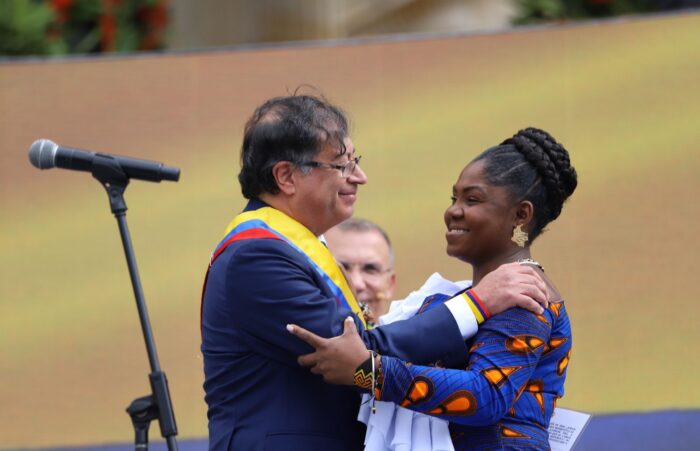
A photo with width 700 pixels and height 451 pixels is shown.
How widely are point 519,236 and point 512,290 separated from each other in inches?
8.7

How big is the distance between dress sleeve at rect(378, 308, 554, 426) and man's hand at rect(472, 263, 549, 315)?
0.03m

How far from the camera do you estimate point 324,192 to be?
269 cm

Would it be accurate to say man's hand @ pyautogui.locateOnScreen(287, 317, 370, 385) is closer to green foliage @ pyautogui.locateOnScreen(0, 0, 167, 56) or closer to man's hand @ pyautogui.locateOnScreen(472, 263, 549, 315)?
man's hand @ pyautogui.locateOnScreen(472, 263, 549, 315)

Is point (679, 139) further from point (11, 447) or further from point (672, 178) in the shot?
point (11, 447)

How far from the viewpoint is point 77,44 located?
6273 millimetres

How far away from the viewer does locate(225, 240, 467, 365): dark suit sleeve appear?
7.99 ft

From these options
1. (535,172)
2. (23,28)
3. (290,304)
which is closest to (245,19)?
(23,28)

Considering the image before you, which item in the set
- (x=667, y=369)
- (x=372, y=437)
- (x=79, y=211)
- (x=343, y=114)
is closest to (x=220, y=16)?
(x=79, y=211)

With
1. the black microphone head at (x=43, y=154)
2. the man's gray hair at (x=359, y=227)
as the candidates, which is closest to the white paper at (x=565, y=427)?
the black microphone head at (x=43, y=154)

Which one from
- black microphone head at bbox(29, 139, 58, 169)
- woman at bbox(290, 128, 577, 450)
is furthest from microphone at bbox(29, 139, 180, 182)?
woman at bbox(290, 128, 577, 450)

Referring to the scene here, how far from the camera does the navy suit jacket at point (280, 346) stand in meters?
2.45

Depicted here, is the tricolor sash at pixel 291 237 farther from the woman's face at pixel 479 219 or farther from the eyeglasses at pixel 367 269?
the eyeglasses at pixel 367 269

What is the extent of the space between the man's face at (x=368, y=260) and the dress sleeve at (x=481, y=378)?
Answer: 1681 mm

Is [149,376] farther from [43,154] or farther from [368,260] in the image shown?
[368,260]
